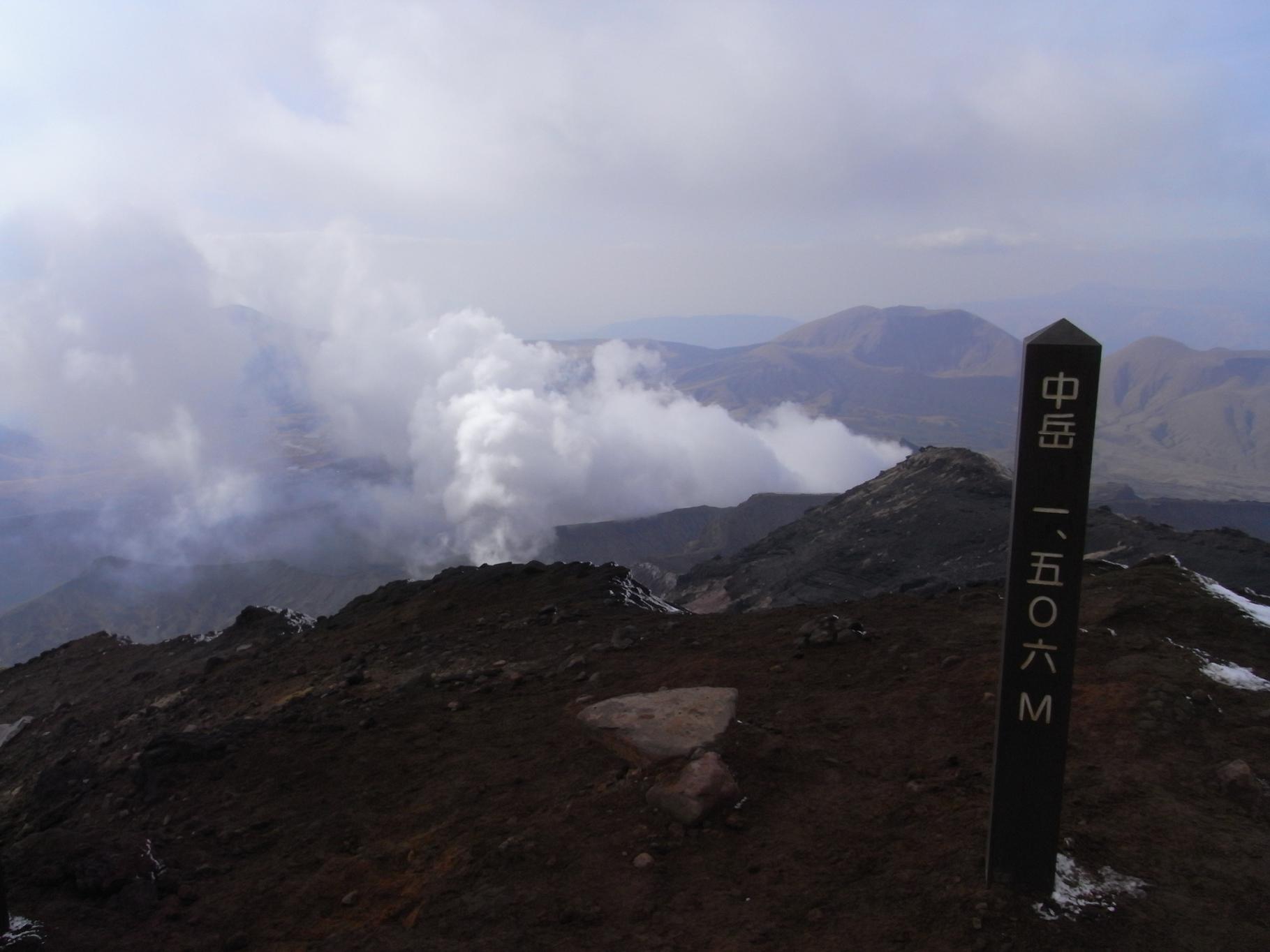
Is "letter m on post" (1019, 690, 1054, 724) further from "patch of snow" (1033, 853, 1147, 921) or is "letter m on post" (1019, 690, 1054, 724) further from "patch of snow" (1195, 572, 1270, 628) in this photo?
"patch of snow" (1195, 572, 1270, 628)

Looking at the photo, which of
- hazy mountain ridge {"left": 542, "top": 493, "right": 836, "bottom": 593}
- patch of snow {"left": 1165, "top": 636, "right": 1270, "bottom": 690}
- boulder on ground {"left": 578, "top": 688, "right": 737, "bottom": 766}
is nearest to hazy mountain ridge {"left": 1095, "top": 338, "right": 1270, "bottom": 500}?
hazy mountain ridge {"left": 542, "top": 493, "right": 836, "bottom": 593}

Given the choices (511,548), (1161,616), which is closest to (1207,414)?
(511,548)

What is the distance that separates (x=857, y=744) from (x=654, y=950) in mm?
2774

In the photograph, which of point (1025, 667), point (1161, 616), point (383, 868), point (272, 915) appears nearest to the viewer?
point (1025, 667)

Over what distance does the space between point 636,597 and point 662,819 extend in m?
7.74

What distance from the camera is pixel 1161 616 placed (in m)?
9.32

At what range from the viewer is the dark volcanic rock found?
78.5ft

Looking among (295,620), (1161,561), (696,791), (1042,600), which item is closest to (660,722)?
(696,791)

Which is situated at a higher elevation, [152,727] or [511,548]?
[152,727]

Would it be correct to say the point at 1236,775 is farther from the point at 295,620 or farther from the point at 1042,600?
the point at 295,620

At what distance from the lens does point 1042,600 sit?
15.8ft

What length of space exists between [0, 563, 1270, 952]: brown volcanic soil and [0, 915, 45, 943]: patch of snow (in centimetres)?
13

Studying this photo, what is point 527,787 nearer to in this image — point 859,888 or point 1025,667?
point 859,888

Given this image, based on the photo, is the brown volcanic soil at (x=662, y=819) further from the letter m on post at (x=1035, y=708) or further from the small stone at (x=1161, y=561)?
the letter m on post at (x=1035, y=708)
